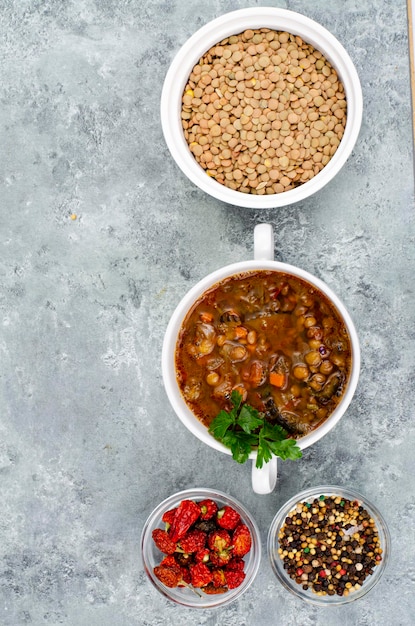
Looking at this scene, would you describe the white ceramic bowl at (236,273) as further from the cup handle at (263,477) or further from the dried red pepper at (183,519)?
the dried red pepper at (183,519)

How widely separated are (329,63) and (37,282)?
1.19 metres

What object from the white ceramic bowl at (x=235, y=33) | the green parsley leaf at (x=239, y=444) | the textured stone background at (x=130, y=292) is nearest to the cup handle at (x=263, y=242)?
the white ceramic bowl at (x=235, y=33)

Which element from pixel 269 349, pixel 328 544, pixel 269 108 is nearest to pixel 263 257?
pixel 269 349

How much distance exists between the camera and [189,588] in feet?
7.14

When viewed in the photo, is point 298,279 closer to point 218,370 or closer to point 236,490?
point 218,370

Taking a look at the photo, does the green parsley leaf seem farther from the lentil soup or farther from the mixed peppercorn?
the mixed peppercorn

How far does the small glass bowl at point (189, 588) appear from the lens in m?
2.15

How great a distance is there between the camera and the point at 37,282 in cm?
227

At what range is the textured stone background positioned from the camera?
2189mm

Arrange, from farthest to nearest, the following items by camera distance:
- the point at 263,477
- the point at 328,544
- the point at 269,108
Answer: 1. the point at 328,544
2. the point at 269,108
3. the point at 263,477

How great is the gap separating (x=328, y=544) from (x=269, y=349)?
0.71 meters

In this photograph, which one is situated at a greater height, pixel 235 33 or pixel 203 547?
pixel 235 33

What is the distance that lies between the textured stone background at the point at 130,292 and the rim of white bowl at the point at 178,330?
11.4 inches

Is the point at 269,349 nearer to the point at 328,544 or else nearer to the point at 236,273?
the point at 236,273
